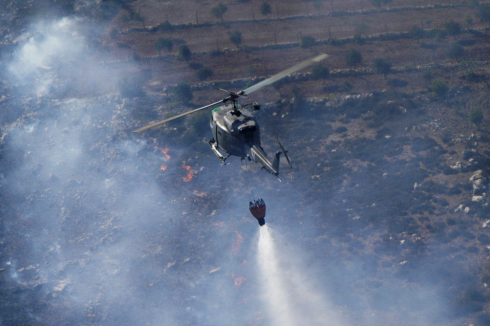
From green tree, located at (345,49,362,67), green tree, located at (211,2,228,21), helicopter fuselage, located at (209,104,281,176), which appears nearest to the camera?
helicopter fuselage, located at (209,104,281,176)

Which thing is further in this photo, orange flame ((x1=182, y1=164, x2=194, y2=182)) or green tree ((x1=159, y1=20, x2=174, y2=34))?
green tree ((x1=159, y1=20, x2=174, y2=34))

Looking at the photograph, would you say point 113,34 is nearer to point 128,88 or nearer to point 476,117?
point 128,88

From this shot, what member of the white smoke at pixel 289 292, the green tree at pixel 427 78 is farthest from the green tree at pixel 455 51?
the white smoke at pixel 289 292

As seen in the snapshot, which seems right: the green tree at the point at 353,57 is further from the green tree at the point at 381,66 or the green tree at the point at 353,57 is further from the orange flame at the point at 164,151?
the orange flame at the point at 164,151

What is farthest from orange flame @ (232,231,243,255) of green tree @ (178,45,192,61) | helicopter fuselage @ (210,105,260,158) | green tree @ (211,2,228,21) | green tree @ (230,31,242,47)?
green tree @ (211,2,228,21)

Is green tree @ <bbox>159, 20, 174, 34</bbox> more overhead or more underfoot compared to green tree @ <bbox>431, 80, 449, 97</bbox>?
more overhead

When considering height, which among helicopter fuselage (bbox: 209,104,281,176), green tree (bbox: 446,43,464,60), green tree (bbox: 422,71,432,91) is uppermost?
green tree (bbox: 446,43,464,60)

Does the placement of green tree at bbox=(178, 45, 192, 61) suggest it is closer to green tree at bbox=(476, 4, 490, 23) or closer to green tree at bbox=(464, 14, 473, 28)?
green tree at bbox=(464, 14, 473, 28)
